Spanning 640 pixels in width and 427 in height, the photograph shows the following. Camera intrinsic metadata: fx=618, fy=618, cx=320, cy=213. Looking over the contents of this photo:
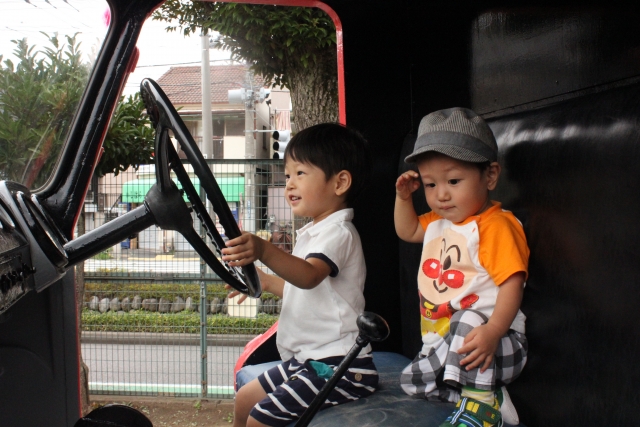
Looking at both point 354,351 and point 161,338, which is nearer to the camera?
point 354,351

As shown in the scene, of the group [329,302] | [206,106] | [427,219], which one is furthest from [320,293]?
[206,106]

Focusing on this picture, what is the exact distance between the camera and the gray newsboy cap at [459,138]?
1.47 meters

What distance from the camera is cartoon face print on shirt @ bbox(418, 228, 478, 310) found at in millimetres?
1495

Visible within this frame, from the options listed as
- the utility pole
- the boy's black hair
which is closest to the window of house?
the utility pole

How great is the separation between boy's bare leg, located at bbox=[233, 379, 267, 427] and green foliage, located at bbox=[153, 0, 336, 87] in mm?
3006

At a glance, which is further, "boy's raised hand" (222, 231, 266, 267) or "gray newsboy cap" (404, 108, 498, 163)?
"gray newsboy cap" (404, 108, 498, 163)

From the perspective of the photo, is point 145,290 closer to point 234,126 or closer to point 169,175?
point 169,175

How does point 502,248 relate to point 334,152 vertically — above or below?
below

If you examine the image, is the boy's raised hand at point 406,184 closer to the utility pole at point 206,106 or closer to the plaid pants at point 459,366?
the plaid pants at point 459,366

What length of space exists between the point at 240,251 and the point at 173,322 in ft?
12.7

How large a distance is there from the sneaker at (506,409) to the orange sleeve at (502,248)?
0.94 feet

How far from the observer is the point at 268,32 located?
14.1 feet

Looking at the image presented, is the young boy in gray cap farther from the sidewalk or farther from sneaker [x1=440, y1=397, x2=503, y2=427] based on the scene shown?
the sidewalk

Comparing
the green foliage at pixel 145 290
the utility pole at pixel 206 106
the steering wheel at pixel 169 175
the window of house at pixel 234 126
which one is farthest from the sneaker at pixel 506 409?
the window of house at pixel 234 126
